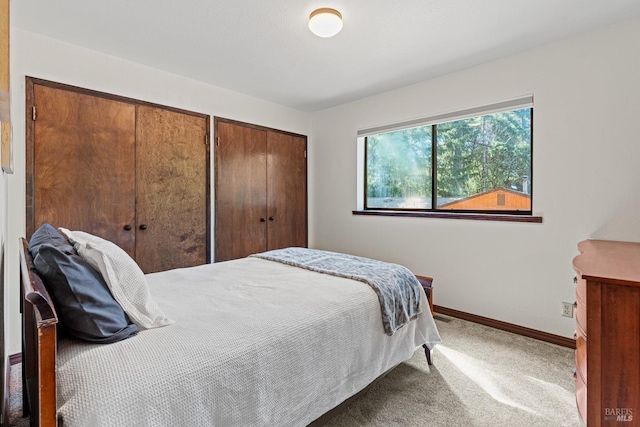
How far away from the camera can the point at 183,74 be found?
3.03 meters

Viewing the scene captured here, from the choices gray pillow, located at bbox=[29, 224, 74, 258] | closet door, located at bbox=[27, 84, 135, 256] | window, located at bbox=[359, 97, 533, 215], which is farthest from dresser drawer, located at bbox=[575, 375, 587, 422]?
closet door, located at bbox=[27, 84, 135, 256]

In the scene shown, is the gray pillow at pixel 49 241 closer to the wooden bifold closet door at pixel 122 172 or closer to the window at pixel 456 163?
the wooden bifold closet door at pixel 122 172

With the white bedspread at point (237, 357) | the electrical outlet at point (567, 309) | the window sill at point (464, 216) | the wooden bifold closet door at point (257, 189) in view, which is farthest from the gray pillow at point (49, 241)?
the electrical outlet at point (567, 309)

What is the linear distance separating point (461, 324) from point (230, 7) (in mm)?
3195

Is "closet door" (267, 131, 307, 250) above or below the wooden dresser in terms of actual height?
above

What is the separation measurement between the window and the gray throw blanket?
1472mm

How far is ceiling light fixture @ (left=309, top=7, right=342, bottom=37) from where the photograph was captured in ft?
6.52

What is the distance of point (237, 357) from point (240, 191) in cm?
269

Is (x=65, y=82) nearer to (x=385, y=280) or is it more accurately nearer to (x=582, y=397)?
(x=385, y=280)

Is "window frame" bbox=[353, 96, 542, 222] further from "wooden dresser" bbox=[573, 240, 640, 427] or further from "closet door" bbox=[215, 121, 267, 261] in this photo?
"wooden dresser" bbox=[573, 240, 640, 427]

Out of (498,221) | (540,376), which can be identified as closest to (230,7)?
(498,221)

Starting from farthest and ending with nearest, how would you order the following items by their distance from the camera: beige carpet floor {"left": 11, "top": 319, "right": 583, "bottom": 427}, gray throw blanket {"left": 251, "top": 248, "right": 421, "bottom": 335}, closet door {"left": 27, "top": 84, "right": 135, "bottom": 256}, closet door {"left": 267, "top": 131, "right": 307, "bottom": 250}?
closet door {"left": 267, "top": 131, "right": 307, "bottom": 250}, closet door {"left": 27, "top": 84, "right": 135, "bottom": 256}, gray throw blanket {"left": 251, "top": 248, "right": 421, "bottom": 335}, beige carpet floor {"left": 11, "top": 319, "right": 583, "bottom": 427}

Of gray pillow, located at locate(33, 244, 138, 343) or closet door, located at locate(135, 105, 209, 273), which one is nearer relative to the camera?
gray pillow, located at locate(33, 244, 138, 343)

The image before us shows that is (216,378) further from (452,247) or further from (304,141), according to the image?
(304,141)
